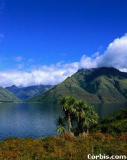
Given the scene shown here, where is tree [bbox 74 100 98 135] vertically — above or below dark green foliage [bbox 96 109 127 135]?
above

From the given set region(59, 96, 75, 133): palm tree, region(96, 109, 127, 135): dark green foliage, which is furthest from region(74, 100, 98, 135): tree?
region(96, 109, 127, 135): dark green foliage

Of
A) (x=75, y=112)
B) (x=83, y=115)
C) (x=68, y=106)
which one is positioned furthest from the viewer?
(x=83, y=115)

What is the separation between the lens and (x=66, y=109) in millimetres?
56844

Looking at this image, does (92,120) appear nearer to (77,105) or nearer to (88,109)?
(88,109)

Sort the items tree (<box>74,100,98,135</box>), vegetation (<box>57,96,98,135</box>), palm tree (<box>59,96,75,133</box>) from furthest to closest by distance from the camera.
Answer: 1. tree (<box>74,100,98,135</box>)
2. vegetation (<box>57,96,98,135</box>)
3. palm tree (<box>59,96,75,133</box>)

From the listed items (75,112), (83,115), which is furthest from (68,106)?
(83,115)

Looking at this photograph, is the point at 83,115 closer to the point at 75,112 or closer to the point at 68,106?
the point at 75,112

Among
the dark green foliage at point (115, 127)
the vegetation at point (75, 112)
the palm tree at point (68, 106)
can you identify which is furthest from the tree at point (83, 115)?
the dark green foliage at point (115, 127)

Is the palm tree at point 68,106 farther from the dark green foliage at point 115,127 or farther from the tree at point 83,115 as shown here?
the dark green foliage at point 115,127

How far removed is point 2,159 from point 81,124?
42275 millimetres

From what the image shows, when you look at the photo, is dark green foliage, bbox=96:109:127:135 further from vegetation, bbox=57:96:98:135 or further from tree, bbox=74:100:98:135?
vegetation, bbox=57:96:98:135

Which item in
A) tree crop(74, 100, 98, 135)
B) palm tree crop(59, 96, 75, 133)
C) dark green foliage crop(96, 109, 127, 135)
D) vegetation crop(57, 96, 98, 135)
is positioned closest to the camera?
dark green foliage crop(96, 109, 127, 135)

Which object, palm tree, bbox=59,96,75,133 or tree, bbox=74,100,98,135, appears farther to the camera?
tree, bbox=74,100,98,135

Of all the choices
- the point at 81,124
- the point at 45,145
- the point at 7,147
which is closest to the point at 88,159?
the point at 45,145
